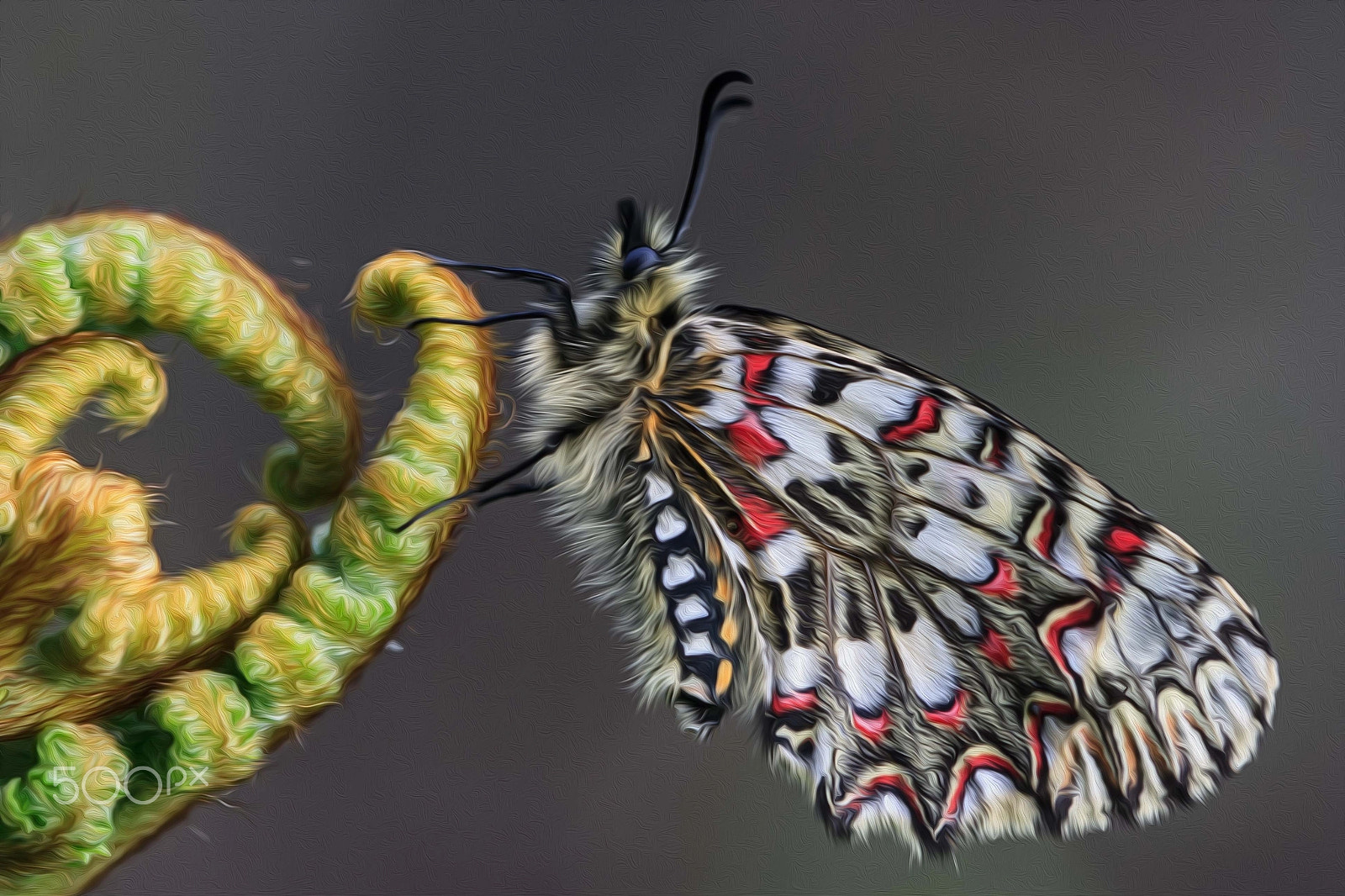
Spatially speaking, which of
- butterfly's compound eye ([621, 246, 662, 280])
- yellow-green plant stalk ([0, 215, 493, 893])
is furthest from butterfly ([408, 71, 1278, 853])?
yellow-green plant stalk ([0, 215, 493, 893])

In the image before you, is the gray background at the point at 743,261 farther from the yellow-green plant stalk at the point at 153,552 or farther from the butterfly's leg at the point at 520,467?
the yellow-green plant stalk at the point at 153,552

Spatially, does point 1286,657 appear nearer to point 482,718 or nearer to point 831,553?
point 831,553

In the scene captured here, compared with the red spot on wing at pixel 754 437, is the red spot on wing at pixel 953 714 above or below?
below

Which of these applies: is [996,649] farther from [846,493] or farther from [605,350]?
[605,350]

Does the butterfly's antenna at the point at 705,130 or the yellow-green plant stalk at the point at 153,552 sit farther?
the butterfly's antenna at the point at 705,130

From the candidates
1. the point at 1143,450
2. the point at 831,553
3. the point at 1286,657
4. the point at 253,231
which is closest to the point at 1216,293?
the point at 1143,450

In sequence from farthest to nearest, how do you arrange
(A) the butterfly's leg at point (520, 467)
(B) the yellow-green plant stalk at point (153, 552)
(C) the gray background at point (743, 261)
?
(C) the gray background at point (743, 261) → (A) the butterfly's leg at point (520, 467) → (B) the yellow-green plant stalk at point (153, 552)

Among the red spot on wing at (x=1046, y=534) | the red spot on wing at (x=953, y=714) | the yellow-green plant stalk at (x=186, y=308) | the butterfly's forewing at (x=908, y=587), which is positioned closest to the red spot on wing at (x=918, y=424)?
the butterfly's forewing at (x=908, y=587)
